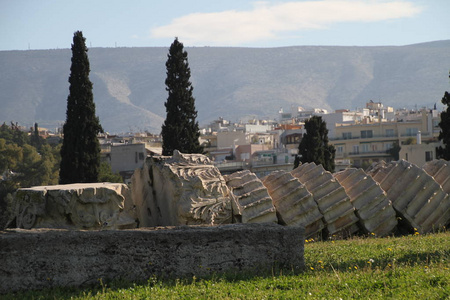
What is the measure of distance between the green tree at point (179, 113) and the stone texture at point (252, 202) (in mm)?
15864

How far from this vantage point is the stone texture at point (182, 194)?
17.9 m

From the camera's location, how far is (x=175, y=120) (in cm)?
3638

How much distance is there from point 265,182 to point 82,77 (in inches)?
624

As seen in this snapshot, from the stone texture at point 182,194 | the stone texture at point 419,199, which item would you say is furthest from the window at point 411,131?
the stone texture at point 182,194

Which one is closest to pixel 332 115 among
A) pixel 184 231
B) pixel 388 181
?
pixel 388 181

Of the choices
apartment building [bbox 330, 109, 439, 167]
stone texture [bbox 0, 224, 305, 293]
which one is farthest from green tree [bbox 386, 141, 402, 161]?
stone texture [bbox 0, 224, 305, 293]

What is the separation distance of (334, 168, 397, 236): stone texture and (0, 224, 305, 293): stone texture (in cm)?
807

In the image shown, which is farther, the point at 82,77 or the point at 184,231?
the point at 82,77

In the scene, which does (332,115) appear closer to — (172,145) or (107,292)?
(172,145)

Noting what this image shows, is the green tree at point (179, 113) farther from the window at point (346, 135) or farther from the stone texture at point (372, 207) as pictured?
the window at point (346, 135)

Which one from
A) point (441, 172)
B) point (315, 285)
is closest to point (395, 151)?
point (441, 172)

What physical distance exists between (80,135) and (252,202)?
16.7 m

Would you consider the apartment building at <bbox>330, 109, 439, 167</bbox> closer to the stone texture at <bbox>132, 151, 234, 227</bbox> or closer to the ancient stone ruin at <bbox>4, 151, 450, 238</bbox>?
the ancient stone ruin at <bbox>4, 151, 450, 238</bbox>

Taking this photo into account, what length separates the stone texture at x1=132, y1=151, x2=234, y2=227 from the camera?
17891 mm
